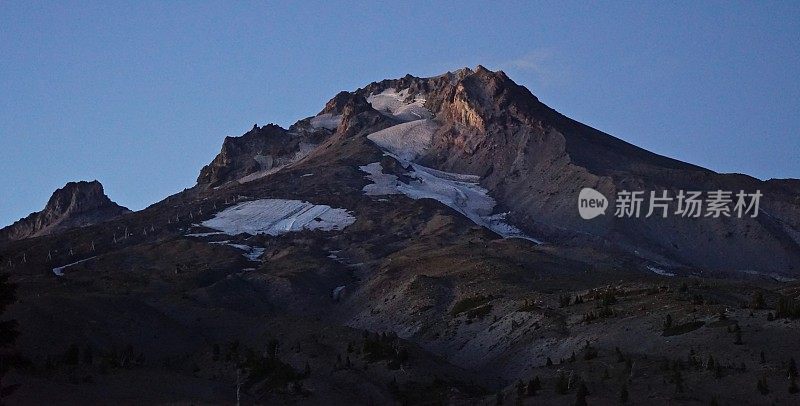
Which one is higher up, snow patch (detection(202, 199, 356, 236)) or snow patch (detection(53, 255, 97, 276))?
snow patch (detection(202, 199, 356, 236))

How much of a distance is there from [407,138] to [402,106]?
27.8m

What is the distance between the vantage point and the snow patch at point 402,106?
17362cm

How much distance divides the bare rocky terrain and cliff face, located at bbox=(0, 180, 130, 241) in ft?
12.6

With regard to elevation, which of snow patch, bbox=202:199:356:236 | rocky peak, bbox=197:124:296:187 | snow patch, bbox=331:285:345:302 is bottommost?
snow patch, bbox=331:285:345:302

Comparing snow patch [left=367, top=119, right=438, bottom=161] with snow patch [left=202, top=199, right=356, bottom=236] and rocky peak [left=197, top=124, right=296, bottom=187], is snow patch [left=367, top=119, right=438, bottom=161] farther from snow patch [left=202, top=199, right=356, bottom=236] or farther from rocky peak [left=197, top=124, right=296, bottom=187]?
snow patch [left=202, top=199, right=356, bottom=236]

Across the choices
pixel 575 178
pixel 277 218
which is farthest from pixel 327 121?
pixel 277 218

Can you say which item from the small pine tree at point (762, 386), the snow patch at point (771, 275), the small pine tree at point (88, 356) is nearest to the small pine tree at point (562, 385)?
the small pine tree at point (762, 386)

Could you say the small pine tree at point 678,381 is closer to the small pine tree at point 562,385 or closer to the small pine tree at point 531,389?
the small pine tree at point 562,385

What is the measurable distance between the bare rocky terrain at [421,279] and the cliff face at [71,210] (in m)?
3.85

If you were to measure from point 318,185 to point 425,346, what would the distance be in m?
71.0

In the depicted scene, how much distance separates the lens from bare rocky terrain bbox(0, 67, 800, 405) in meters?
46.0

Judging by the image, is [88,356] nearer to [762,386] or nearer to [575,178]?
[762,386]

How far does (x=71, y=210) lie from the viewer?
160000 mm

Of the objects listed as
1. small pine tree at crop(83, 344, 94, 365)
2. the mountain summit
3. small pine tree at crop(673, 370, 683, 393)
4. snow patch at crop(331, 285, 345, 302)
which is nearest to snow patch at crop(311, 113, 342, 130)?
the mountain summit
